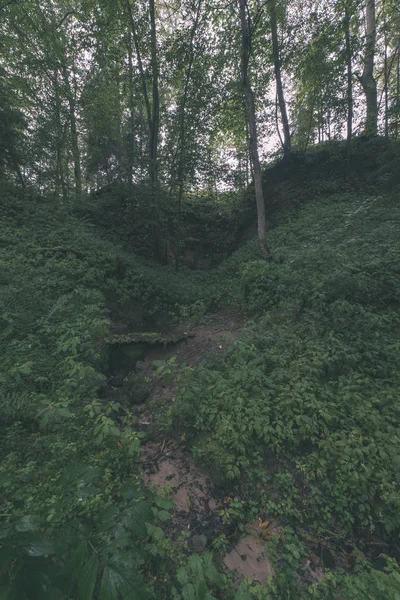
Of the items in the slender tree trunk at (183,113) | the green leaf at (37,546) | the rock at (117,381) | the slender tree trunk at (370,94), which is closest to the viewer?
the green leaf at (37,546)

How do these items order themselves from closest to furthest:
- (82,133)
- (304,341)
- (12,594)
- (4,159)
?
(12,594)
(304,341)
(4,159)
(82,133)

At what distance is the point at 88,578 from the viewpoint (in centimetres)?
115

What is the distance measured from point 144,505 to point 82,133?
1802 centimetres

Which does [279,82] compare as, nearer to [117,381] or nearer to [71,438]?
[117,381]

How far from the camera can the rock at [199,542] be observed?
7.91ft

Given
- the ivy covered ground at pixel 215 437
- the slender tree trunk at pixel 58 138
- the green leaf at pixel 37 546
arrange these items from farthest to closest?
1. the slender tree trunk at pixel 58 138
2. the ivy covered ground at pixel 215 437
3. the green leaf at pixel 37 546

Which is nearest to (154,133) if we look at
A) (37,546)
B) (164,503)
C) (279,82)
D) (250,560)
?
(279,82)

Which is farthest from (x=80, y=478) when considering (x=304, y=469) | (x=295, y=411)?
(x=295, y=411)

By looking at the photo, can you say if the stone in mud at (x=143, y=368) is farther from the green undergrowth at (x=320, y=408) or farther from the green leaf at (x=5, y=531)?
the green leaf at (x=5, y=531)

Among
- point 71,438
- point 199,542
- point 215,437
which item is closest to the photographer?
point 199,542

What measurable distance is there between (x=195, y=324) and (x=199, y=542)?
552 cm

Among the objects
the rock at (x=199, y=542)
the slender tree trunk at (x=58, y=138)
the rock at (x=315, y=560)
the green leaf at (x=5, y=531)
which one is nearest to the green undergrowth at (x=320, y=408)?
the rock at (x=315, y=560)

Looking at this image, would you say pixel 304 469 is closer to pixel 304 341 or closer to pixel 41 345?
pixel 304 341

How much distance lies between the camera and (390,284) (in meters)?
5.52
